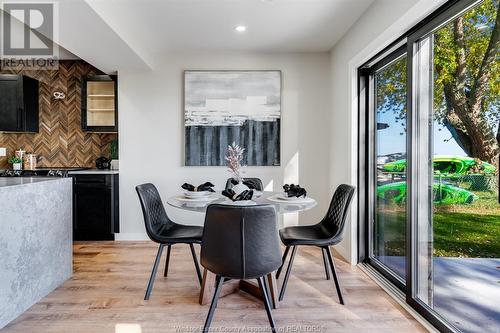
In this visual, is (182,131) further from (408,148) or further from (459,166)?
(459,166)

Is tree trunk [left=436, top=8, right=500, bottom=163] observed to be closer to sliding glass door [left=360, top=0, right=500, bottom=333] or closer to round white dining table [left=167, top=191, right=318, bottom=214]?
sliding glass door [left=360, top=0, right=500, bottom=333]

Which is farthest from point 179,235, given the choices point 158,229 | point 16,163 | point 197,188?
point 16,163

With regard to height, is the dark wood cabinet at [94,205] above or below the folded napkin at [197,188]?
below

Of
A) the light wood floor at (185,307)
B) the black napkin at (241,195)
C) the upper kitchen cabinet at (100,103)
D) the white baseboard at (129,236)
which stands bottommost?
the light wood floor at (185,307)

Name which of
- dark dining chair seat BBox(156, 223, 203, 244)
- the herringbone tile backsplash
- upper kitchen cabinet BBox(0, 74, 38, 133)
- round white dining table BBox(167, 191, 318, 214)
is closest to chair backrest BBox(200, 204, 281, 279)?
round white dining table BBox(167, 191, 318, 214)

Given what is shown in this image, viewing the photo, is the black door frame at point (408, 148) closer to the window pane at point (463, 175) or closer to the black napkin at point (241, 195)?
the window pane at point (463, 175)

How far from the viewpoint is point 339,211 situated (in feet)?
7.77

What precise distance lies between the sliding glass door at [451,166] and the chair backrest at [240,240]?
1179 millimetres

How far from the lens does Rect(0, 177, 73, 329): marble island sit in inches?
75.5

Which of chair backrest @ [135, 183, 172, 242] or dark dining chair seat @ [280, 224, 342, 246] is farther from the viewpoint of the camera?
chair backrest @ [135, 183, 172, 242]

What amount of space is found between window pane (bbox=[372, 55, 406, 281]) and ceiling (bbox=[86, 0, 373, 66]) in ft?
2.49

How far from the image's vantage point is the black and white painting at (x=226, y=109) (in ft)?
12.5

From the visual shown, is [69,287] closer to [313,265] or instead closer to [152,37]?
[313,265]

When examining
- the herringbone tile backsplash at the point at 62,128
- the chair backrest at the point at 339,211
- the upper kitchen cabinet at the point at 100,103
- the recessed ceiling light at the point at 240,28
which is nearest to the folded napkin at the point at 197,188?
the chair backrest at the point at 339,211
